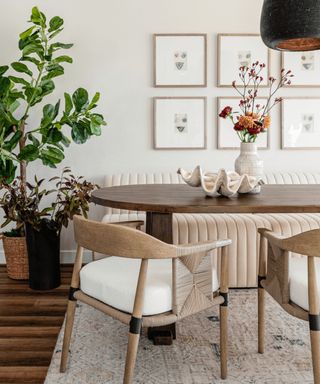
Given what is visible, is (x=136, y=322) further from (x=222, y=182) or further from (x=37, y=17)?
(x=37, y=17)

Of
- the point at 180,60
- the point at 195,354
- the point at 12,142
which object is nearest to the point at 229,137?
the point at 180,60

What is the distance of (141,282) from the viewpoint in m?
1.56

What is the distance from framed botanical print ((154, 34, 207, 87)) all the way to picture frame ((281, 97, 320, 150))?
0.78m

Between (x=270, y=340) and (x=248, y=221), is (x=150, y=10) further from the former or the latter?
(x=270, y=340)

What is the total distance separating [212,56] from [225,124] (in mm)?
604

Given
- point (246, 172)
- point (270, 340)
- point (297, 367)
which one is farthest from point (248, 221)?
point (297, 367)

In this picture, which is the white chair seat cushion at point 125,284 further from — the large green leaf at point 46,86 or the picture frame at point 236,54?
the picture frame at point 236,54

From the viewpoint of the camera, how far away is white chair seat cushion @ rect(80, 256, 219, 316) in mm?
1640

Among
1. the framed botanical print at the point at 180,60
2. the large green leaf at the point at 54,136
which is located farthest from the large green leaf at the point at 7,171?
the framed botanical print at the point at 180,60

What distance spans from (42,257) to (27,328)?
803 mm

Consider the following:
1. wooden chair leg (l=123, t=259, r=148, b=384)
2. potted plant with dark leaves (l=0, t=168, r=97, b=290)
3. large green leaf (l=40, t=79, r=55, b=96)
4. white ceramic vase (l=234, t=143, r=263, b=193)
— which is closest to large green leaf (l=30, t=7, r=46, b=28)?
large green leaf (l=40, t=79, r=55, b=96)

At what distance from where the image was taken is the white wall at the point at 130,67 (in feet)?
12.4

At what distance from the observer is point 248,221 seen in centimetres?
307

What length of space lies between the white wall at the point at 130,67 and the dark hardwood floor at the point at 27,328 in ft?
3.09
